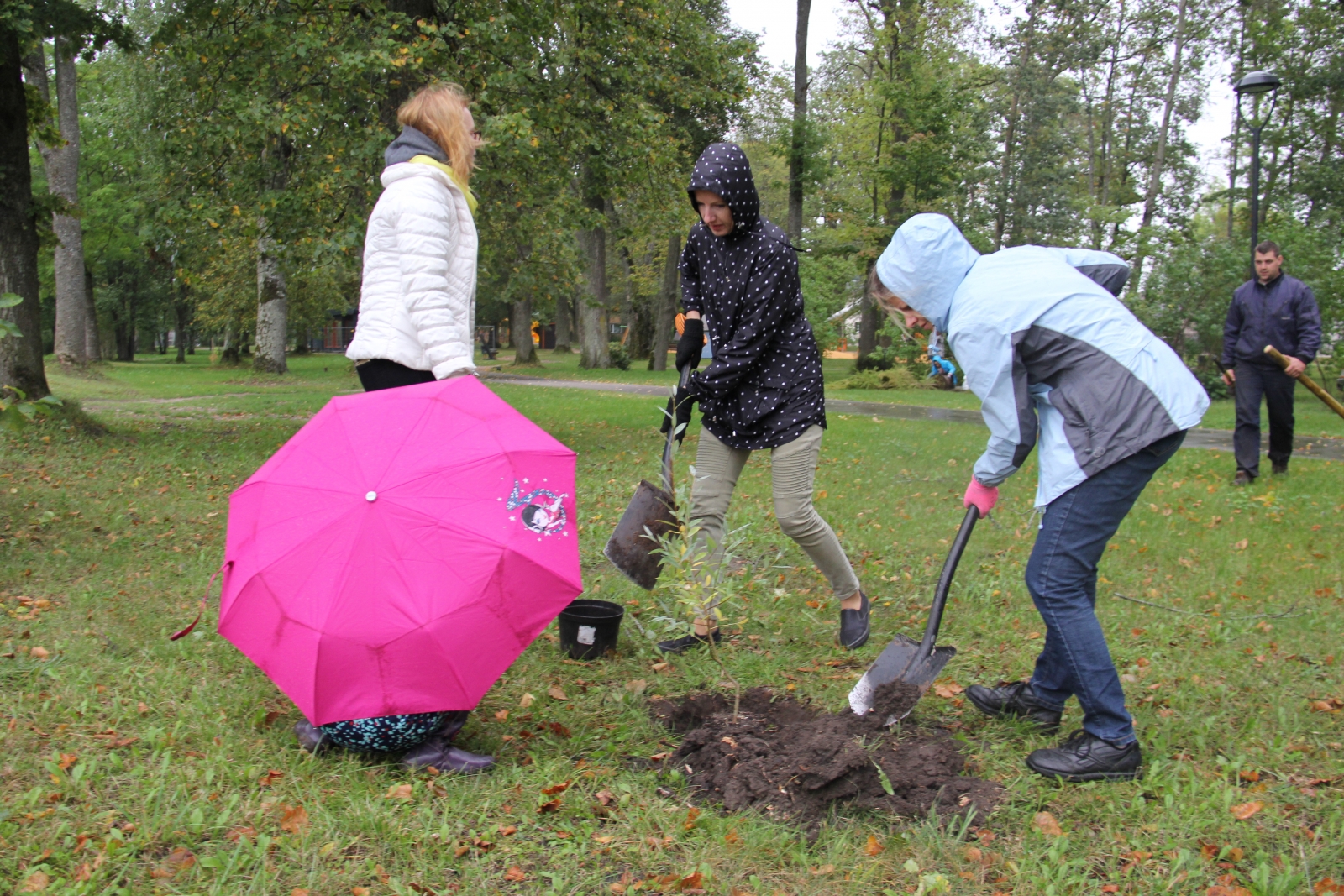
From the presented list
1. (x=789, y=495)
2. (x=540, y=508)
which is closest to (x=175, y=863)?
(x=540, y=508)

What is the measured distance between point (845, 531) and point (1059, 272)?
4.05m

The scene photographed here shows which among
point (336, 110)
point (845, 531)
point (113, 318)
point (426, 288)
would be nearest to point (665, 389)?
point (336, 110)

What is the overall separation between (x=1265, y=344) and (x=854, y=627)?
609 centimetres

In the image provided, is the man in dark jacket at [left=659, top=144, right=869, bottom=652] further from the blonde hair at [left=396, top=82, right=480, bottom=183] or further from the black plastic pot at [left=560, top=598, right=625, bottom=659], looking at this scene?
the blonde hair at [left=396, top=82, right=480, bottom=183]

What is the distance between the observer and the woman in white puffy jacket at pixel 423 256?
3.63 meters

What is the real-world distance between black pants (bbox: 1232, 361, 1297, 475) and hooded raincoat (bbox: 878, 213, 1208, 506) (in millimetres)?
6467

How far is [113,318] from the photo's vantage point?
149 ft

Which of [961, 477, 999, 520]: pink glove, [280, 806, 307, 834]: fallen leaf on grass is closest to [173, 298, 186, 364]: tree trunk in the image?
[280, 806, 307, 834]: fallen leaf on grass

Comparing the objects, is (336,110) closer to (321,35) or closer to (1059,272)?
(321,35)

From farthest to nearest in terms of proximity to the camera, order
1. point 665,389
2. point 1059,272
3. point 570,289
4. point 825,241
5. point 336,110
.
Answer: point 825,241, point 665,389, point 570,289, point 336,110, point 1059,272

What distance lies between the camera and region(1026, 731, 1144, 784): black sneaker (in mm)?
3162

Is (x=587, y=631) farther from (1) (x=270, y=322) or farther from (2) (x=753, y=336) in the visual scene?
(1) (x=270, y=322)

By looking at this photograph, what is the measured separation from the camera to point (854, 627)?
4559 millimetres

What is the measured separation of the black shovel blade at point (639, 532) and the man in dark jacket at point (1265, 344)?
6639mm
